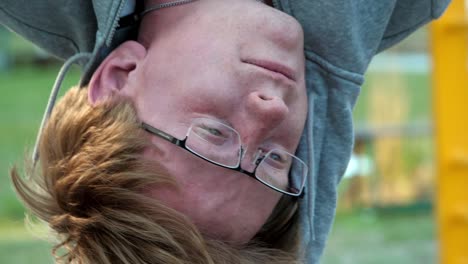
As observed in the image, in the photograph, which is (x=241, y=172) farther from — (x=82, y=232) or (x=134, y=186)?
(x=82, y=232)

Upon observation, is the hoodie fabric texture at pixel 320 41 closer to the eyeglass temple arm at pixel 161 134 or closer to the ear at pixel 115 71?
the ear at pixel 115 71

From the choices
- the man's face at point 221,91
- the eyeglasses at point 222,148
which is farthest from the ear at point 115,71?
the eyeglasses at point 222,148

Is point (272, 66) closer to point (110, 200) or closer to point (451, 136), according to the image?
point (110, 200)

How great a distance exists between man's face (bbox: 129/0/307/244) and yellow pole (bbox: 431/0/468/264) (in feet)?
4.32

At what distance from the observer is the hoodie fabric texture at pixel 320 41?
1378 millimetres

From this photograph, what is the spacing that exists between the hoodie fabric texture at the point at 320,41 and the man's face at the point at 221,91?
2.7 inches

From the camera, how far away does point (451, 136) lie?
2580 millimetres

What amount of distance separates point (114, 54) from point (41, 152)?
25cm

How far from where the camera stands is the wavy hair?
1.29 m

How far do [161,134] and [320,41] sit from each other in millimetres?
372

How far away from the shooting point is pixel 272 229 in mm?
1524

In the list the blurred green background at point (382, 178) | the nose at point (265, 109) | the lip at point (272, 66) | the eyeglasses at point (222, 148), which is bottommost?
the blurred green background at point (382, 178)

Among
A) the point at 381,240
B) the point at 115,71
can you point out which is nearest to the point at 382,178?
the point at 381,240

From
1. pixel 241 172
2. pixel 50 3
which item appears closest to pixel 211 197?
pixel 241 172
